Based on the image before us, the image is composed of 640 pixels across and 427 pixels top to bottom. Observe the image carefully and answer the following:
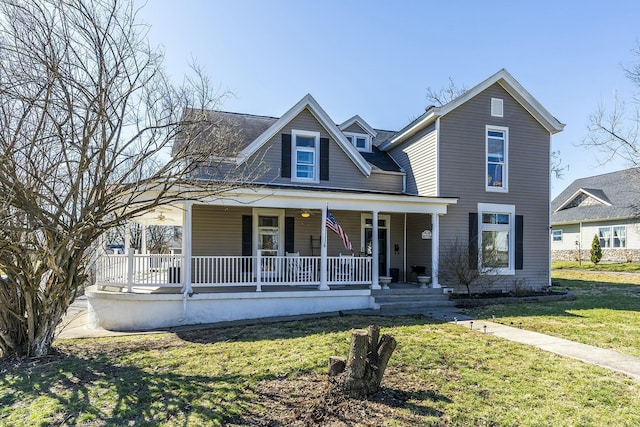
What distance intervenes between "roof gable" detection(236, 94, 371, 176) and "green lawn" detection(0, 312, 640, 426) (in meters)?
6.80

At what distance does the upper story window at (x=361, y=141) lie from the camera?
1562 cm

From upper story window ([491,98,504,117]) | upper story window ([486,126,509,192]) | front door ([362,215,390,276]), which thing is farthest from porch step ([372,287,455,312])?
upper story window ([491,98,504,117])

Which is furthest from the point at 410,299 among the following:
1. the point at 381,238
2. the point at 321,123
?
the point at 321,123

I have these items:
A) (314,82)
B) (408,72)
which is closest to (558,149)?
(408,72)

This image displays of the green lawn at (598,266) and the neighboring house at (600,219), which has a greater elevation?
the neighboring house at (600,219)

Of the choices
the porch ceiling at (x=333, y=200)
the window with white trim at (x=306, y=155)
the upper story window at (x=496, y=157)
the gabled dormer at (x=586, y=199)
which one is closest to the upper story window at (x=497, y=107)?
the upper story window at (x=496, y=157)

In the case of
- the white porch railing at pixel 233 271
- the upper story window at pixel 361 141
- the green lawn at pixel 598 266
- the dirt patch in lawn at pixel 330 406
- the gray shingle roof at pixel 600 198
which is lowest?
the green lawn at pixel 598 266

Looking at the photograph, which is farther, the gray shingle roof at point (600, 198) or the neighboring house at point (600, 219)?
the gray shingle roof at point (600, 198)

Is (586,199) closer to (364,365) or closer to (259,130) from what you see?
(259,130)

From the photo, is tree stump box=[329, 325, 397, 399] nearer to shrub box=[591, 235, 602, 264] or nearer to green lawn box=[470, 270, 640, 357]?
green lawn box=[470, 270, 640, 357]

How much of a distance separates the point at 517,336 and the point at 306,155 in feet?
27.4

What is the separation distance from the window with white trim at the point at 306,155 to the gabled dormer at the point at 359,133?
2775 mm

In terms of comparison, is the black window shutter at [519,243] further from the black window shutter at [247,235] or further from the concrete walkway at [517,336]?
the black window shutter at [247,235]

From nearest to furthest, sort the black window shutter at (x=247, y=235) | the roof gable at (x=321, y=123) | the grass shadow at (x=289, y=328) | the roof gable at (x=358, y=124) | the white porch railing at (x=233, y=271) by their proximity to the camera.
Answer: the grass shadow at (x=289, y=328) → the white porch railing at (x=233, y=271) → the roof gable at (x=321, y=123) → the black window shutter at (x=247, y=235) → the roof gable at (x=358, y=124)
